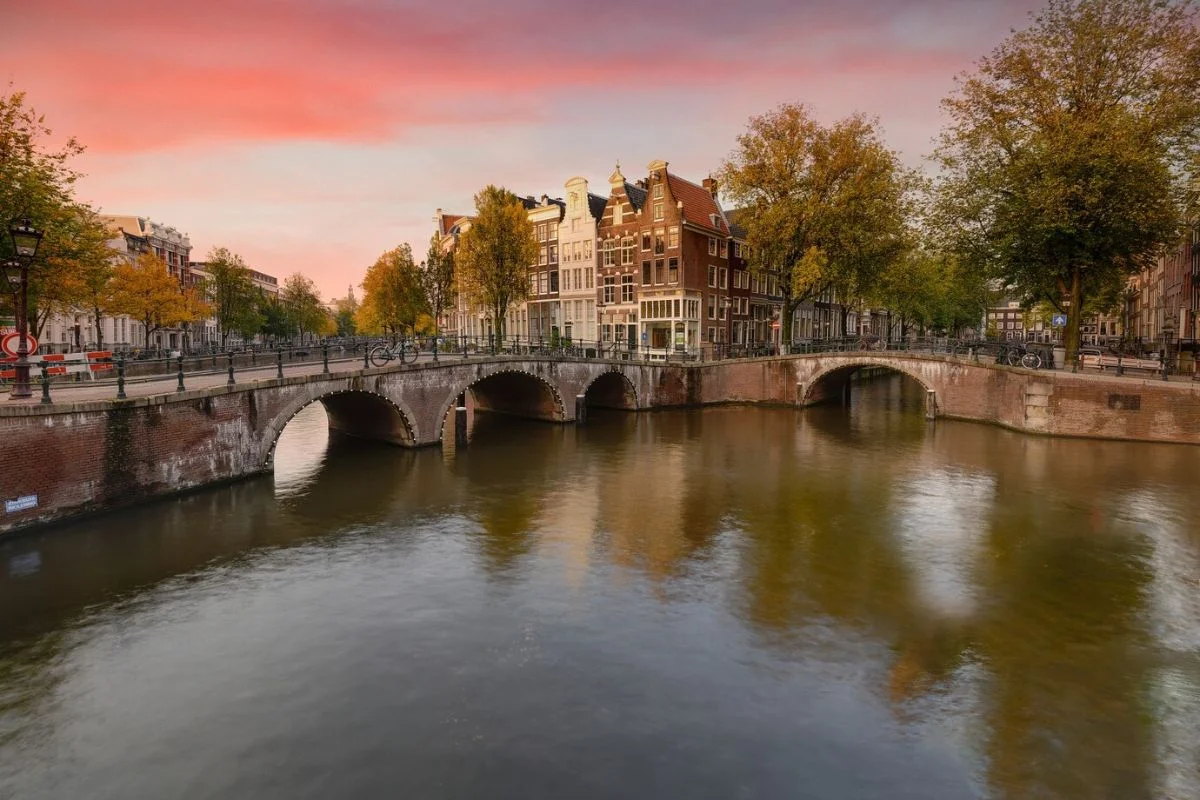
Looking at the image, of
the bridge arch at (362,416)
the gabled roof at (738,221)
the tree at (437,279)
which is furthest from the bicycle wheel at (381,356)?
the tree at (437,279)

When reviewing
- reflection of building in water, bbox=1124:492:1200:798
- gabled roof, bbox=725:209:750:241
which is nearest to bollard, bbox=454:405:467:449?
reflection of building in water, bbox=1124:492:1200:798

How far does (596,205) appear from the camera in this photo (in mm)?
58188

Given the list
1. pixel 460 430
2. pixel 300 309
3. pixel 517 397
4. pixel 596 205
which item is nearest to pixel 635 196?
pixel 596 205

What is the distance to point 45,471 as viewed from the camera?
17000mm

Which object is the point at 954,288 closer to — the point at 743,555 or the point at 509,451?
the point at 509,451

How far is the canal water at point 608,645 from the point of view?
329 inches

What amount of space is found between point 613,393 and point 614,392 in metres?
0.13

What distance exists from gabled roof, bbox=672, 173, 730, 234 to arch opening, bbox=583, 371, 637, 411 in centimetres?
1510

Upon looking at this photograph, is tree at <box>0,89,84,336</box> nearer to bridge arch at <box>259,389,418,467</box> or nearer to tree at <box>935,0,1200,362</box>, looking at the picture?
bridge arch at <box>259,389,418,467</box>

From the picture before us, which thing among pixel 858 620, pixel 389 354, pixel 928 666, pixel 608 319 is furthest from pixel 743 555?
pixel 608 319

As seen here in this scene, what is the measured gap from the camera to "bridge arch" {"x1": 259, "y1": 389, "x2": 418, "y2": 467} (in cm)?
2389

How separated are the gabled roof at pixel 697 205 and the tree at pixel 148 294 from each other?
43.6 meters

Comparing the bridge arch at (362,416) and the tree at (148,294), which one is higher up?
the tree at (148,294)

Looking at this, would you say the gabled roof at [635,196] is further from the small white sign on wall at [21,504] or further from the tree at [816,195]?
the small white sign on wall at [21,504]
